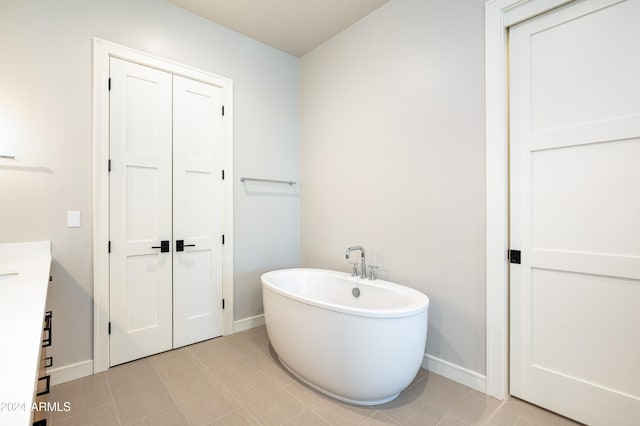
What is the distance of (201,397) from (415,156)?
2285mm

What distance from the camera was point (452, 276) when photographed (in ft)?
6.96

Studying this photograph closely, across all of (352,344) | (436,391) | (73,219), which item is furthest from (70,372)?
(436,391)

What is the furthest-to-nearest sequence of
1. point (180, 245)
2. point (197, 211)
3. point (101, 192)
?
point (197, 211), point (180, 245), point (101, 192)

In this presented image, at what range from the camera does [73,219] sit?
6.96 feet

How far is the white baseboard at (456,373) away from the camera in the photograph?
1.97 m

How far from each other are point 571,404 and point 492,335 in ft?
1.63

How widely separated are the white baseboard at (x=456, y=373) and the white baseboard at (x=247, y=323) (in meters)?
1.68

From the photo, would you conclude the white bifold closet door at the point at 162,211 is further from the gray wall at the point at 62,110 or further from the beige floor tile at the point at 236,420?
the beige floor tile at the point at 236,420

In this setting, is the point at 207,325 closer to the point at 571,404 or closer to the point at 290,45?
the point at 571,404

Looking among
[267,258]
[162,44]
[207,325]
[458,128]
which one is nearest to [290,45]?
[162,44]

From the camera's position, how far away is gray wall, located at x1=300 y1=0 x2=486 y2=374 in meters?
2.03

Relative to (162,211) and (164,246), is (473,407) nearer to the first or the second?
(164,246)

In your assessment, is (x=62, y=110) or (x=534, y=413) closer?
(x=534, y=413)

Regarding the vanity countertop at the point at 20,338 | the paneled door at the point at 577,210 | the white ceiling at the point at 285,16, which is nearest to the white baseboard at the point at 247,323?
the vanity countertop at the point at 20,338
